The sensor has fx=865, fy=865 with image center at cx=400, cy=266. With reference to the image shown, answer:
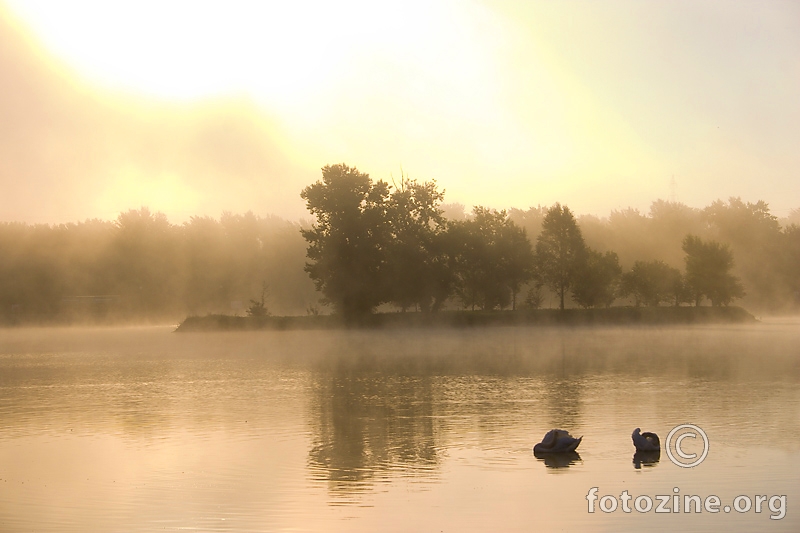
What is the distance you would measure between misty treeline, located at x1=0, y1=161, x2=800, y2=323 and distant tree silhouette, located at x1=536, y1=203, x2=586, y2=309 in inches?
5.6

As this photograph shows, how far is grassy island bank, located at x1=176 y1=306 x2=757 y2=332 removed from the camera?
99375mm

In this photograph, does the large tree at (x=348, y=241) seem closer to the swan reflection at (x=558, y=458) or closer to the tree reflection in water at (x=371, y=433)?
the tree reflection in water at (x=371, y=433)

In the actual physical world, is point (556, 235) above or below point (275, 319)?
above

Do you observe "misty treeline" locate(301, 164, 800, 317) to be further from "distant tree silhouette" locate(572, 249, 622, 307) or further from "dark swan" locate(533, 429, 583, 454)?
"dark swan" locate(533, 429, 583, 454)

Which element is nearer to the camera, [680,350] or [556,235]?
[680,350]

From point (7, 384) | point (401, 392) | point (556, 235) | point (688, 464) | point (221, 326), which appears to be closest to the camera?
point (688, 464)

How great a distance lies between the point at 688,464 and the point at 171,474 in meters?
10.7

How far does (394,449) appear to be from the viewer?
2033cm

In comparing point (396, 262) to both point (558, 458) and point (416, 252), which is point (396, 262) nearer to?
point (416, 252)

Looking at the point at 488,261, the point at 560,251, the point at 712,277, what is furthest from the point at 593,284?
the point at 712,277

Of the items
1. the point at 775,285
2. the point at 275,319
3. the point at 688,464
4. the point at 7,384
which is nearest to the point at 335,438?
the point at 688,464

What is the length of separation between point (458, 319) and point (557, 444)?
267 ft

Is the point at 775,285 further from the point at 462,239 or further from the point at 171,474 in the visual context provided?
the point at 171,474

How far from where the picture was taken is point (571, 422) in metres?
23.2
